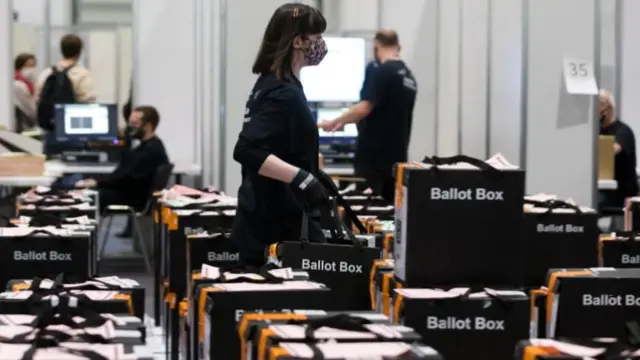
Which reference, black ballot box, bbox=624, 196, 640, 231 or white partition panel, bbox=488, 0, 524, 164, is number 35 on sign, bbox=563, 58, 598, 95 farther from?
black ballot box, bbox=624, 196, 640, 231

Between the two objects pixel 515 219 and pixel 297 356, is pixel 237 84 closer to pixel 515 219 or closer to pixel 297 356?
pixel 515 219

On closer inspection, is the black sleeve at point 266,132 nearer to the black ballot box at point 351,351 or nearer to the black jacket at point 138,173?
the black ballot box at point 351,351

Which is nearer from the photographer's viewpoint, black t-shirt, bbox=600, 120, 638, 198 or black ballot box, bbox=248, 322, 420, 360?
black ballot box, bbox=248, 322, 420, 360

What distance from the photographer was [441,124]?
930cm

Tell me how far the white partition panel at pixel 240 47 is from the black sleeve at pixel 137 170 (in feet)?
3.59

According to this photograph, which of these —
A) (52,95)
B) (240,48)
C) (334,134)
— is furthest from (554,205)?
(52,95)

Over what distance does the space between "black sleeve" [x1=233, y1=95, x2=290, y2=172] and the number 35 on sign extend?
3651mm

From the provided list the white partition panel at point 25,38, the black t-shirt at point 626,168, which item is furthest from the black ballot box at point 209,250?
the white partition panel at point 25,38

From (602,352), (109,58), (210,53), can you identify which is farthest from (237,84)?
(109,58)

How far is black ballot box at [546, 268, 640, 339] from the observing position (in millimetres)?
3135

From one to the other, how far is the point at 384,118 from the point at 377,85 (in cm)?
21

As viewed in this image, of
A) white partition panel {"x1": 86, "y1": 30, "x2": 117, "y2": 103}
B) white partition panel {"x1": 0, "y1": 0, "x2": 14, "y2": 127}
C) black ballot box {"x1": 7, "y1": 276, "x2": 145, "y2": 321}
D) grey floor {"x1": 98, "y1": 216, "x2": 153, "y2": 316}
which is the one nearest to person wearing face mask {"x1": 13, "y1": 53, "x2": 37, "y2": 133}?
grey floor {"x1": 98, "y1": 216, "x2": 153, "y2": 316}

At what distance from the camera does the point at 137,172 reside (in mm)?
8531

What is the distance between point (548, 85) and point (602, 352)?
5.12 metres
